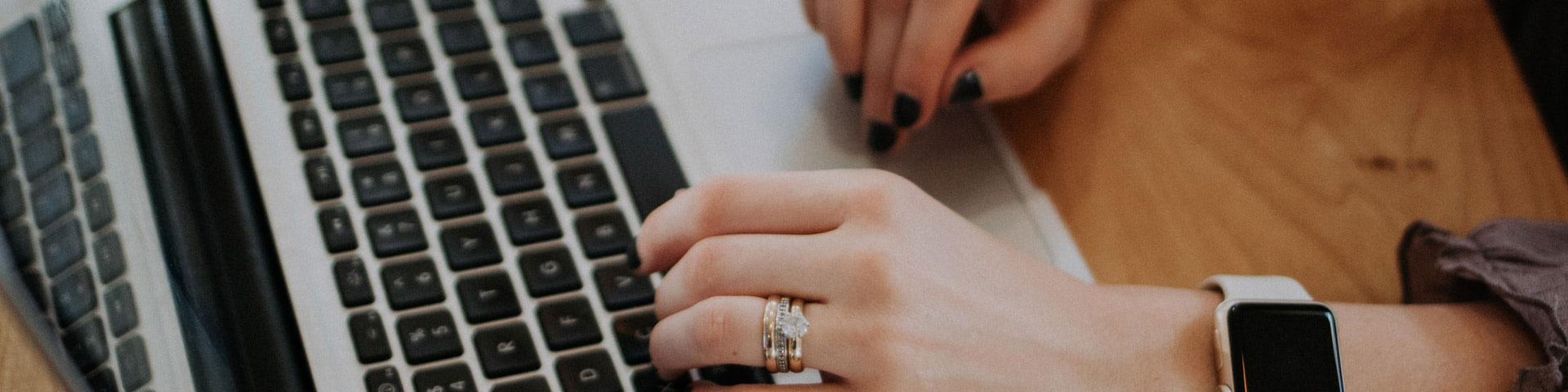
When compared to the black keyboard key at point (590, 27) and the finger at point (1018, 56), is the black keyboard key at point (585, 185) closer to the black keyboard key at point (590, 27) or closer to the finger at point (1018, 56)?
the black keyboard key at point (590, 27)

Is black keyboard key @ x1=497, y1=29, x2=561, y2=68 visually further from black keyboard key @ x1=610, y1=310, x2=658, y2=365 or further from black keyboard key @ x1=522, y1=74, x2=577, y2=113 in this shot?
black keyboard key @ x1=610, y1=310, x2=658, y2=365

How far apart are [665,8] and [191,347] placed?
0.25 meters

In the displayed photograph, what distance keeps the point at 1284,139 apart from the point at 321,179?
0.44 meters

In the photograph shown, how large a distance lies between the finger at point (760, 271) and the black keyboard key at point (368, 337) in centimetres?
10

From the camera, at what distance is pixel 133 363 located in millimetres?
330

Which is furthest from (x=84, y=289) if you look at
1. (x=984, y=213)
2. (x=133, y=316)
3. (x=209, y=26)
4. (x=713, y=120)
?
(x=984, y=213)

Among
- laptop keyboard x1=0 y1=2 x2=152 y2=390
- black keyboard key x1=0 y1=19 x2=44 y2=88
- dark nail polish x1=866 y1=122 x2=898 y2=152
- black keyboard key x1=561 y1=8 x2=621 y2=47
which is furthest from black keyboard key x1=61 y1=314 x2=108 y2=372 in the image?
dark nail polish x1=866 y1=122 x2=898 y2=152

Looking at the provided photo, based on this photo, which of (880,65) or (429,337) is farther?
(880,65)

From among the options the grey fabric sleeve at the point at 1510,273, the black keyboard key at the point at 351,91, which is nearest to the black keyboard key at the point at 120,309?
the black keyboard key at the point at 351,91

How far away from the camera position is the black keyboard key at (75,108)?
0.37m

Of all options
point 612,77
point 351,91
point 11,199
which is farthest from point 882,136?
point 11,199

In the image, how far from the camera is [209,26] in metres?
0.42

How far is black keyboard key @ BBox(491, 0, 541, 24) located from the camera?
1.45 ft

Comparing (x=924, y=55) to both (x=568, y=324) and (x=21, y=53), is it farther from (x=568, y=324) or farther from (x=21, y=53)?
(x=21, y=53)
